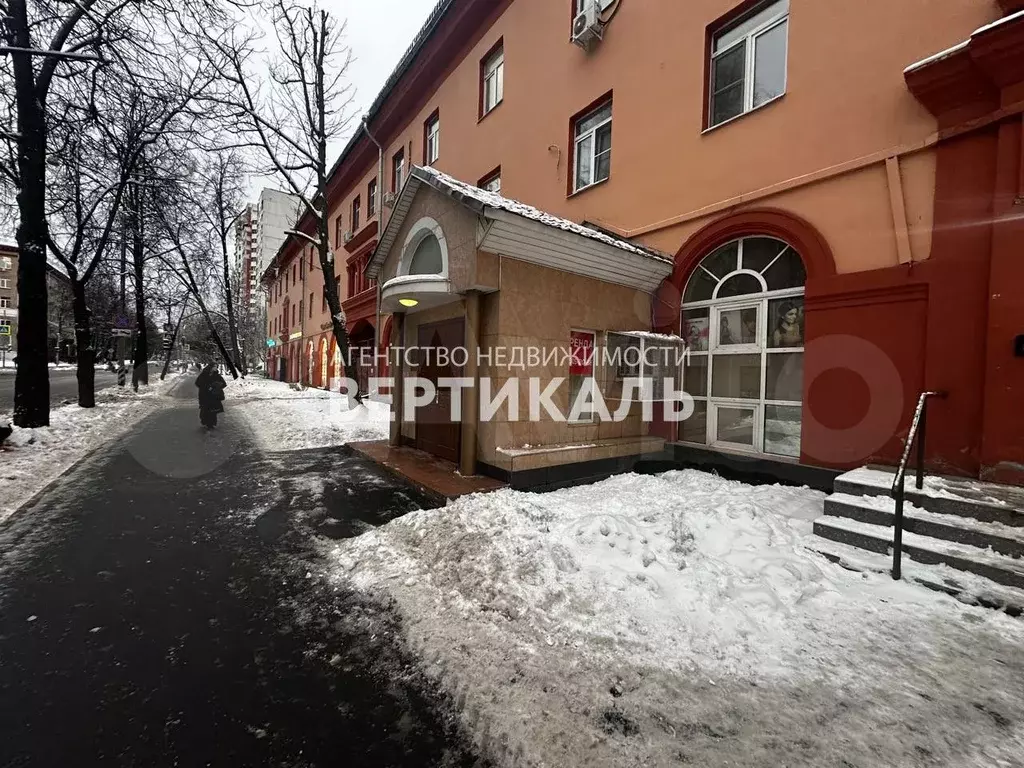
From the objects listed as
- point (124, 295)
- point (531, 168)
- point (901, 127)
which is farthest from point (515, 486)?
point (124, 295)

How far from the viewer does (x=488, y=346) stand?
19.4 feet

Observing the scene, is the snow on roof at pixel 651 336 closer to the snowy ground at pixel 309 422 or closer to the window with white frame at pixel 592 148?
the window with white frame at pixel 592 148

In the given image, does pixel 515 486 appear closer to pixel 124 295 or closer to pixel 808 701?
pixel 808 701

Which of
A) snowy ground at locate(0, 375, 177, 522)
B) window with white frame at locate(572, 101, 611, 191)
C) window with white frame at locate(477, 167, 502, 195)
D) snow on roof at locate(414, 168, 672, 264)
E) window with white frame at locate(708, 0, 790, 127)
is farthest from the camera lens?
window with white frame at locate(477, 167, 502, 195)

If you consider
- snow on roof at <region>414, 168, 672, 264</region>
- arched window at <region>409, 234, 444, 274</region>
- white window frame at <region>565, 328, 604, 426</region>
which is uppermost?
snow on roof at <region>414, 168, 672, 264</region>

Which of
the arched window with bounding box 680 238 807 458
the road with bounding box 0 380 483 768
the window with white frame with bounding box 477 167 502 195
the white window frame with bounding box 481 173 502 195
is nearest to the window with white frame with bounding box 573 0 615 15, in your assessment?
the window with white frame with bounding box 477 167 502 195

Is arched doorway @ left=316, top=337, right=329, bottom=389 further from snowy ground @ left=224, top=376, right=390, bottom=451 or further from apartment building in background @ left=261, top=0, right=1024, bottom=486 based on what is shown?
apartment building in background @ left=261, top=0, right=1024, bottom=486

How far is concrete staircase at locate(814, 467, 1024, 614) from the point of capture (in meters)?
3.15

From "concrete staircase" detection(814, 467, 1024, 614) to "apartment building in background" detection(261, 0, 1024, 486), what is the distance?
0.91 meters

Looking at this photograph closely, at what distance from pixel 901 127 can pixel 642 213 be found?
11.6 feet

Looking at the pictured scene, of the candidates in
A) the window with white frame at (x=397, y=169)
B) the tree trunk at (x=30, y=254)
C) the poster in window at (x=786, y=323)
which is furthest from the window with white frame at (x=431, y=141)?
the poster in window at (x=786, y=323)

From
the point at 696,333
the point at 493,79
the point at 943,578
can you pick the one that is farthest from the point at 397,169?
the point at 943,578

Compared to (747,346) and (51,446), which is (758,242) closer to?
(747,346)

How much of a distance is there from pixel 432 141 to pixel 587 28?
8004 mm
